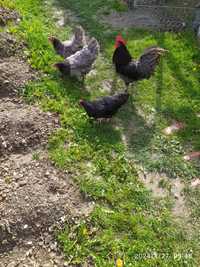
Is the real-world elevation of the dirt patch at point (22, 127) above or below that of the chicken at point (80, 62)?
below

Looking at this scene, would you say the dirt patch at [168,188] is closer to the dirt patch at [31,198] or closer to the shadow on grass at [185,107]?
the shadow on grass at [185,107]

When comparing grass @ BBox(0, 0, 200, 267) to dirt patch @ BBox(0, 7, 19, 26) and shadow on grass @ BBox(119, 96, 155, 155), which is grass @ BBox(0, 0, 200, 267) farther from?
dirt patch @ BBox(0, 7, 19, 26)

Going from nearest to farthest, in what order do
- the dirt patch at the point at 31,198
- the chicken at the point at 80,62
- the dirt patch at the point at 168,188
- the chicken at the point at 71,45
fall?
the dirt patch at the point at 31,198 < the dirt patch at the point at 168,188 < the chicken at the point at 80,62 < the chicken at the point at 71,45

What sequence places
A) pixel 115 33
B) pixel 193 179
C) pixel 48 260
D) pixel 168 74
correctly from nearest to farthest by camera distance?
pixel 48 260, pixel 193 179, pixel 168 74, pixel 115 33

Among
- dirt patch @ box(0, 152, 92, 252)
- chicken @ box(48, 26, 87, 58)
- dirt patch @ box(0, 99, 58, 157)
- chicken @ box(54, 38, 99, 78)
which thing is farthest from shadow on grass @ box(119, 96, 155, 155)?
chicken @ box(48, 26, 87, 58)

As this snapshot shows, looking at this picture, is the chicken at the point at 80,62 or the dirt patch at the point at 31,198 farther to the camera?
the chicken at the point at 80,62

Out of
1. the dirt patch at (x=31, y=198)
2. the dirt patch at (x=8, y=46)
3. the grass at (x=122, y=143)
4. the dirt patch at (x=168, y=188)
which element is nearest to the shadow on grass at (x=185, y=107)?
the grass at (x=122, y=143)

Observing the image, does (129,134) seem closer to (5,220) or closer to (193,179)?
(193,179)

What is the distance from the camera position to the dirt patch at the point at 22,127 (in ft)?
26.3

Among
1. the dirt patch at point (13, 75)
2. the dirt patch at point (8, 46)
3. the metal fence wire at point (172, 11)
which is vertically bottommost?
the dirt patch at point (13, 75)

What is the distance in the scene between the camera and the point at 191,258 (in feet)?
21.9

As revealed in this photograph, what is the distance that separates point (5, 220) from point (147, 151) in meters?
3.12

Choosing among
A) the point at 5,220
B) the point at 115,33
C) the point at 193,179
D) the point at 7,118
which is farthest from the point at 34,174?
the point at 115,33

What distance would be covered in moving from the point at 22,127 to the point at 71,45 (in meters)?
2.67
